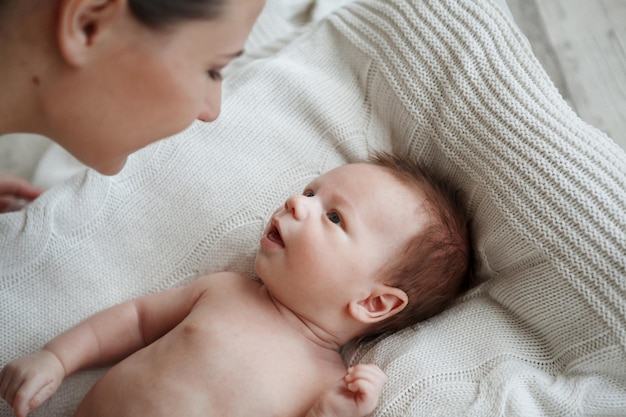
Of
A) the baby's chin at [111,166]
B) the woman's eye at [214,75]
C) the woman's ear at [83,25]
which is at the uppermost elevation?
the woman's ear at [83,25]

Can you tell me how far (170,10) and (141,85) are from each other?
13cm

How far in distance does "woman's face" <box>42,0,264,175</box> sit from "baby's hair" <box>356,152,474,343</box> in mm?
509

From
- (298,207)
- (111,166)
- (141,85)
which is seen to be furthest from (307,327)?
(141,85)

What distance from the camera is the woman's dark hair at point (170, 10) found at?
787mm

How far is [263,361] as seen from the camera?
4.06 feet

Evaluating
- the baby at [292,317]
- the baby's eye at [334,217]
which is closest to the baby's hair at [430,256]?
the baby at [292,317]

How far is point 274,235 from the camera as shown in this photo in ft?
4.31

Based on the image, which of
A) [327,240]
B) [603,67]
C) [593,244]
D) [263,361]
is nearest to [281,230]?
[327,240]

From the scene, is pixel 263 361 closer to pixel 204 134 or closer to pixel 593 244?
pixel 204 134

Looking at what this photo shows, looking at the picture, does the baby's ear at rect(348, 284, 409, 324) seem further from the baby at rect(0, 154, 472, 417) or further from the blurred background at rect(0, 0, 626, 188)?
the blurred background at rect(0, 0, 626, 188)

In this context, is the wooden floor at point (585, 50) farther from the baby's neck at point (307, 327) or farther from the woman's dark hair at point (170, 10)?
the woman's dark hair at point (170, 10)

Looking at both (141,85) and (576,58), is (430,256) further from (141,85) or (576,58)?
(576,58)

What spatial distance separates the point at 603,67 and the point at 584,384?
3.74 ft

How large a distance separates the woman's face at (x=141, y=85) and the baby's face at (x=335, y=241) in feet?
1.17
